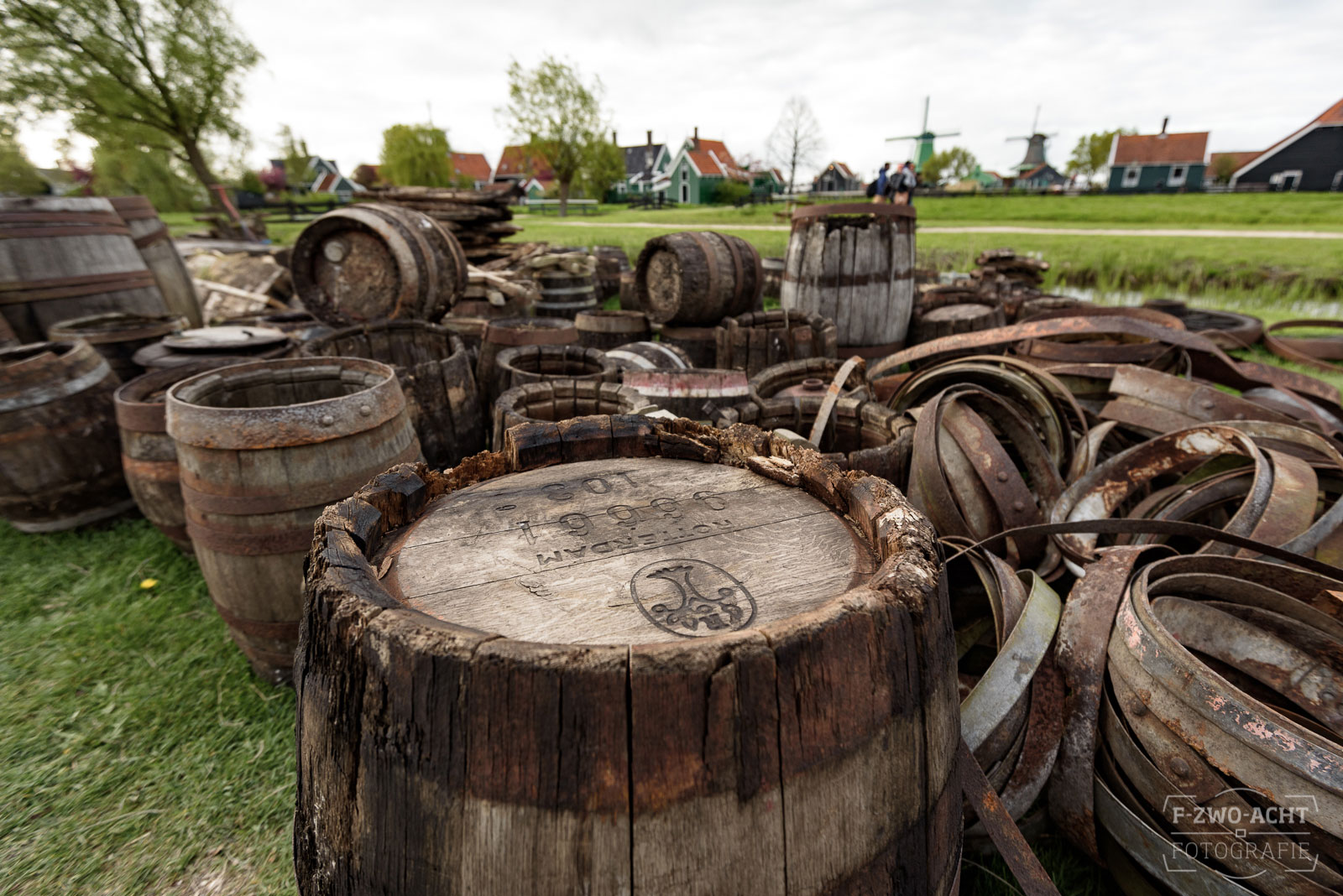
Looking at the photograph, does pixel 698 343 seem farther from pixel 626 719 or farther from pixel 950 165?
pixel 950 165

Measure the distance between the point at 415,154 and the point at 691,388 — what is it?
138ft

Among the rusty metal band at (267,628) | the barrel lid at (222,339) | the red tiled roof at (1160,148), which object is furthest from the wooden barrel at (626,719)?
the red tiled roof at (1160,148)

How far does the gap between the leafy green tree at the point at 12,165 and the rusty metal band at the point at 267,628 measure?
25.8 m

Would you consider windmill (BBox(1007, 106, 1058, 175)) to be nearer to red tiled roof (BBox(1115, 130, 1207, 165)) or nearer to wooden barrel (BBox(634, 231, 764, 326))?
red tiled roof (BBox(1115, 130, 1207, 165))

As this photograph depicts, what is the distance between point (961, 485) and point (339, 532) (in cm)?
241

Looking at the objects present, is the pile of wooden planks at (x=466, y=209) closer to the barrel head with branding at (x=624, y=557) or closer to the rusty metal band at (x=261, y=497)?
the rusty metal band at (x=261, y=497)

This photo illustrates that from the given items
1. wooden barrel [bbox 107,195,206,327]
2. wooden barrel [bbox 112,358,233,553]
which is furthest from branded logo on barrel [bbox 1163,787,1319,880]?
wooden barrel [bbox 107,195,206,327]

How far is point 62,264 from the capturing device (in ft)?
14.2

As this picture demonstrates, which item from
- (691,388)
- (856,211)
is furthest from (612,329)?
(691,388)

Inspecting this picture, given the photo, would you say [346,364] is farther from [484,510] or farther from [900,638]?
[900,638]

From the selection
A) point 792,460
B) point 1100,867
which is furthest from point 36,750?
point 1100,867

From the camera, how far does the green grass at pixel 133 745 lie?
6.27 feet

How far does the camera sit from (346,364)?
8.97 feet

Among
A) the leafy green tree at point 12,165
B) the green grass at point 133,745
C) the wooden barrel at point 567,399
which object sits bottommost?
the green grass at point 133,745
